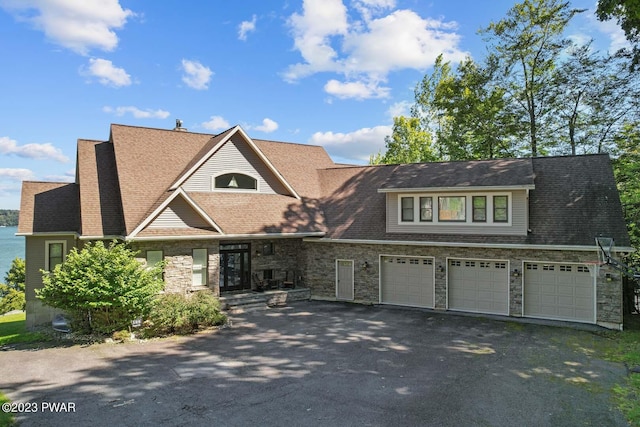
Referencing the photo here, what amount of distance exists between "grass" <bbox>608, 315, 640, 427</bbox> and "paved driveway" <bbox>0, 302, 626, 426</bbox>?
0.24m

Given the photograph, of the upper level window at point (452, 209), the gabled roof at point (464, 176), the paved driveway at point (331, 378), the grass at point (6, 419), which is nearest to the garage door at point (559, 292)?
the paved driveway at point (331, 378)

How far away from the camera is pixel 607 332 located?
1279 centimetres

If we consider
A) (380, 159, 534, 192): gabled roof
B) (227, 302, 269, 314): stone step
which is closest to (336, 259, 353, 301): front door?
(227, 302, 269, 314): stone step

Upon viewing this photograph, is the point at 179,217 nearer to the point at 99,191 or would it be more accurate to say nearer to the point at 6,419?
the point at 99,191

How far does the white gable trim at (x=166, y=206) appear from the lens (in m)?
14.0

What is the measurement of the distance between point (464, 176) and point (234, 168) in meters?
10.3

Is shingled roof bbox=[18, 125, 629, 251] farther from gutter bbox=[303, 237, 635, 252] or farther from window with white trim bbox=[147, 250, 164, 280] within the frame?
window with white trim bbox=[147, 250, 164, 280]

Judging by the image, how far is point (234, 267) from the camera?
17.9m

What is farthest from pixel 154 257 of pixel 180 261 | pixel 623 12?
pixel 623 12

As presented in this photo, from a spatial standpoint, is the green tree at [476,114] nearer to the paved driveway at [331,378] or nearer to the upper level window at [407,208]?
the upper level window at [407,208]

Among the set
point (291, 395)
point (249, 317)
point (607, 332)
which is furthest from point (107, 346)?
point (607, 332)

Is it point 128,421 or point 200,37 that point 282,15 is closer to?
point 200,37

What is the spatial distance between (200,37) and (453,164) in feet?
42.6

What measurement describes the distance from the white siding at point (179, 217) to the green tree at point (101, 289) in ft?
7.22
